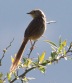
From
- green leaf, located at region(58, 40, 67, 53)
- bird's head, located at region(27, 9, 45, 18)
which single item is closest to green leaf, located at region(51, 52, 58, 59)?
green leaf, located at region(58, 40, 67, 53)

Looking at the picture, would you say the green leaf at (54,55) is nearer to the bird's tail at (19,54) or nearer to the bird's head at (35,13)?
the bird's tail at (19,54)

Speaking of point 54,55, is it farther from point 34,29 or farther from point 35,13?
point 35,13

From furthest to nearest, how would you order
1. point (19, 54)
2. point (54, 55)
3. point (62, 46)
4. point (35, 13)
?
point (35, 13) → point (19, 54) → point (62, 46) → point (54, 55)

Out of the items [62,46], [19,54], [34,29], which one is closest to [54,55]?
[62,46]

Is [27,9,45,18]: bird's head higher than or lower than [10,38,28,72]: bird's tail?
higher

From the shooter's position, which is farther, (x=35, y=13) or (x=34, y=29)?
(x=35, y=13)

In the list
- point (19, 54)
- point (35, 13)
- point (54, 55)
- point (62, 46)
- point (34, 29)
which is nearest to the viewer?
point (54, 55)

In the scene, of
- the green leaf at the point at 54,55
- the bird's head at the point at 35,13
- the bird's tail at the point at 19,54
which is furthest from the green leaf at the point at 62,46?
the bird's head at the point at 35,13

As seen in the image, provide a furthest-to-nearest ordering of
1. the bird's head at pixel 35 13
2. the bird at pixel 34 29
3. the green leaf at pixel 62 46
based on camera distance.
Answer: the bird's head at pixel 35 13 → the bird at pixel 34 29 → the green leaf at pixel 62 46

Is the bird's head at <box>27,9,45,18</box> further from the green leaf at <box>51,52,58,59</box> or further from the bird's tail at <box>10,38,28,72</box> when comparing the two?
the green leaf at <box>51,52,58,59</box>

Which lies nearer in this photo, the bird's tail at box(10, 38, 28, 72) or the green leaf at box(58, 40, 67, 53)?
the bird's tail at box(10, 38, 28, 72)

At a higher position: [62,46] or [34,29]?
[62,46]

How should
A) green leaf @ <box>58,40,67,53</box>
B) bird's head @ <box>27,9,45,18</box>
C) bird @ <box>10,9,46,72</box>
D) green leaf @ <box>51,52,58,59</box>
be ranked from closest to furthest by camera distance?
green leaf @ <box>51,52,58,59</box> < green leaf @ <box>58,40,67,53</box> < bird @ <box>10,9,46,72</box> < bird's head @ <box>27,9,45,18</box>

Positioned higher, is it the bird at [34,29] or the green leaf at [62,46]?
the green leaf at [62,46]
